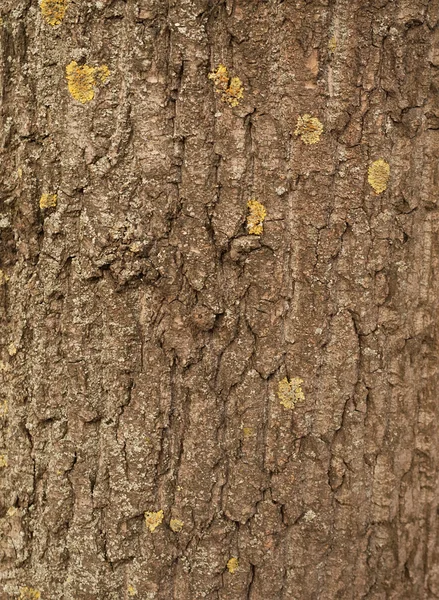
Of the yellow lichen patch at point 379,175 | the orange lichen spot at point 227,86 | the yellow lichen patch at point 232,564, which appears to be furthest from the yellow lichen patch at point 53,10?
the yellow lichen patch at point 232,564

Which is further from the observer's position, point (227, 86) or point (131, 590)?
point (131, 590)

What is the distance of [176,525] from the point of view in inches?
58.4

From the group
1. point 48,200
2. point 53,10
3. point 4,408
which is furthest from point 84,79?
point 4,408

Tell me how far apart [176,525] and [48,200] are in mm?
849

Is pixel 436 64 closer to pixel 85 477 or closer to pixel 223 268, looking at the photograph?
pixel 223 268

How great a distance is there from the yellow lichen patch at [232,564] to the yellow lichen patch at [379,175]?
3.14ft

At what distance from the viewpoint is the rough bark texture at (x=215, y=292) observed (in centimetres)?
138

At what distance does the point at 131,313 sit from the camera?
1443mm

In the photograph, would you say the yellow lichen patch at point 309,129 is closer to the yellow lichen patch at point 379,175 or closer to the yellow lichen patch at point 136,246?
the yellow lichen patch at point 379,175

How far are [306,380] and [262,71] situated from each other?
28.5 inches

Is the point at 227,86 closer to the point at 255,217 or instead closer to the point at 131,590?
the point at 255,217

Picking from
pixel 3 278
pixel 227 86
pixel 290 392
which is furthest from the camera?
pixel 3 278

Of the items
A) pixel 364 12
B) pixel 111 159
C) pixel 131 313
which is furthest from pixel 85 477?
pixel 364 12

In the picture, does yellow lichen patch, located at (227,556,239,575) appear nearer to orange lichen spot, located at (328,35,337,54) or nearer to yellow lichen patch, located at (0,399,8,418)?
yellow lichen patch, located at (0,399,8,418)
